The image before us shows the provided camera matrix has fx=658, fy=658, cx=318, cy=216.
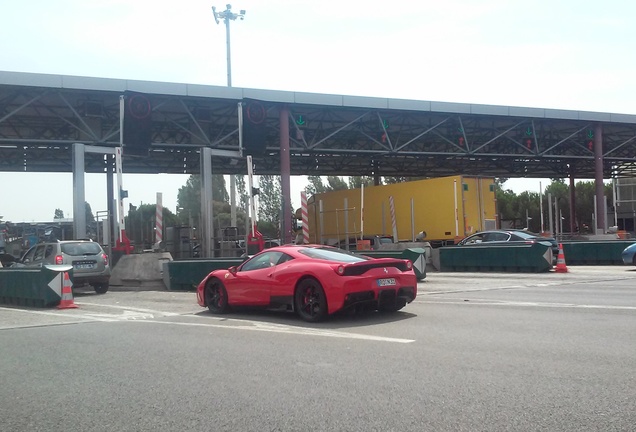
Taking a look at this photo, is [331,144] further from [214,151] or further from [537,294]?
[537,294]

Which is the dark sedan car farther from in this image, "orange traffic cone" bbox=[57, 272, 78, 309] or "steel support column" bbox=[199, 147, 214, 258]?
"orange traffic cone" bbox=[57, 272, 78, 309]

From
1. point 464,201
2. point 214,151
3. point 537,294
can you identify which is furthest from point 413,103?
point 537,294

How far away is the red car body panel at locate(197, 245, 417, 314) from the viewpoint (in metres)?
9.61

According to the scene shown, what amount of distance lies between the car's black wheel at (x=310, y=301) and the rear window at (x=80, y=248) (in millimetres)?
9603

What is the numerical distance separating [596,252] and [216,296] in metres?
16.4

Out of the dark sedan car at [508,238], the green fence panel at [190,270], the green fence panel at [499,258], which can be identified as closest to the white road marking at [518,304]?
the green fence panel at [190,270]

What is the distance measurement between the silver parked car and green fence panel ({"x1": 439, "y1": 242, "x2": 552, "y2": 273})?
1119 cm

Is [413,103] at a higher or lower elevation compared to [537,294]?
higher

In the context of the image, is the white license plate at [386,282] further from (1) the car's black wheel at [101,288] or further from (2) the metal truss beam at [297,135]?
(2) the metal truss beam at [297,135]

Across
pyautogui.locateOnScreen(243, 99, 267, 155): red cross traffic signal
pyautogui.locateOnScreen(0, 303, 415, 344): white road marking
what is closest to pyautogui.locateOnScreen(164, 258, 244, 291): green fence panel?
pyautogui.locateOnScreen(0, 303, 415, 344): white road marking

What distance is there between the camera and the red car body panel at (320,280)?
378 inches

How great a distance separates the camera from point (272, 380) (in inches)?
248

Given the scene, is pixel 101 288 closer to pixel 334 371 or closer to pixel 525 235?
pixel 334 371

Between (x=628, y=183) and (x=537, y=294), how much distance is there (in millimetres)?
36659
